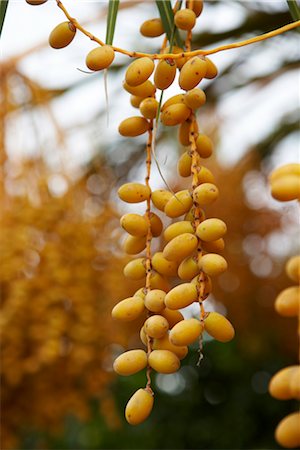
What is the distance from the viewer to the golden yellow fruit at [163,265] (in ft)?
1.81

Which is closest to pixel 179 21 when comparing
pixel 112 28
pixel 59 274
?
pixel 112 28

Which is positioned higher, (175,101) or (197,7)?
(197,7)

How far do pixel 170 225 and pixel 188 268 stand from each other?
0.04 metres

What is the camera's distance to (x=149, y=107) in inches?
23.3

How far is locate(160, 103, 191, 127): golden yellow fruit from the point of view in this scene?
568 millimetres

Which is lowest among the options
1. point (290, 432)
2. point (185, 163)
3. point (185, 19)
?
point (290, 432)

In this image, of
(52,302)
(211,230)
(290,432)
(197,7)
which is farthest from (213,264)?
(52,302)

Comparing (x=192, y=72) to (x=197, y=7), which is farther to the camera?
(x=197, y=7)

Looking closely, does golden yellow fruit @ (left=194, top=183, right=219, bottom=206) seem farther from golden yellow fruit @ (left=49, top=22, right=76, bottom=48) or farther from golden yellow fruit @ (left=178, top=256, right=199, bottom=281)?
golden yellow fruit @ (left=49, top=22, right=76, bottom=48)

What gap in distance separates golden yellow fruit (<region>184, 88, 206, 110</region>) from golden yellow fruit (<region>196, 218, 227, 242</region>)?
0.34ft

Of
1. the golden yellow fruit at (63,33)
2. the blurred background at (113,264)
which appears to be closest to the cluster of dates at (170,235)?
the golden yellow fruit at (63,33)

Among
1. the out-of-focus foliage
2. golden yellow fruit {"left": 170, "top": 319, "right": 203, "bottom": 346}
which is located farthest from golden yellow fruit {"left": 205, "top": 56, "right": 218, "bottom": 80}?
the out-of-focus foliage

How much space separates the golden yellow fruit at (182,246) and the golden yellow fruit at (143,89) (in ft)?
0.45

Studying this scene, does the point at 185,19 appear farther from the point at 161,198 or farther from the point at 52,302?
the point at 52,302
